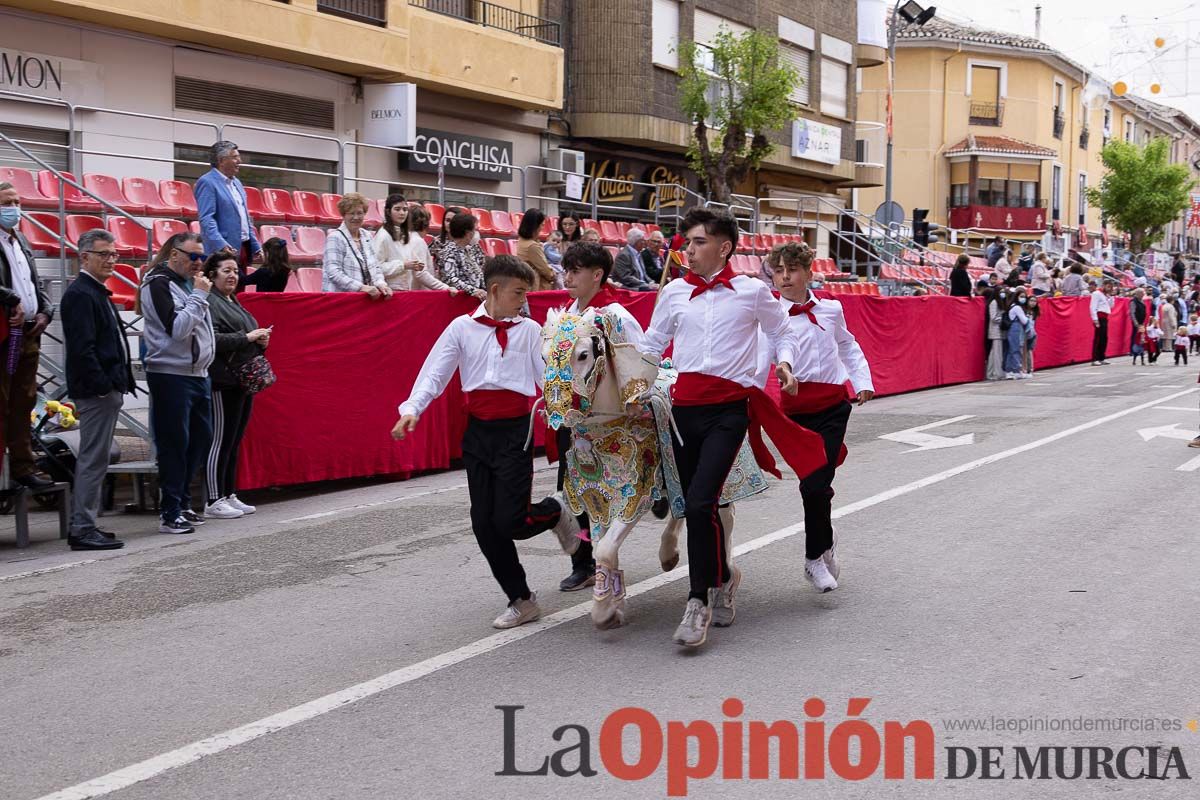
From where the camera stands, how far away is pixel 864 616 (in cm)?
668

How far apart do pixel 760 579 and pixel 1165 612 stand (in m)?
2.12

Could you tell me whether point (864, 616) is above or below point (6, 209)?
below

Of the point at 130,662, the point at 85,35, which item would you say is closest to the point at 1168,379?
the point at 85,35

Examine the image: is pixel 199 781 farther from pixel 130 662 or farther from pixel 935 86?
pixel 935 86

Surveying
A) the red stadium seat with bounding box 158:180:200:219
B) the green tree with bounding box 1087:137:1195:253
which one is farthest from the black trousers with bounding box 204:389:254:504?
the green tree with bounding box 1087:137:1195:253

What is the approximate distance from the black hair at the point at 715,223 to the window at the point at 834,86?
31.9 metres

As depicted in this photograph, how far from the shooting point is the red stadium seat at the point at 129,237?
560 inches

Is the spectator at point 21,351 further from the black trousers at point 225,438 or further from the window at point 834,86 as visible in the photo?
the window at point 834,86

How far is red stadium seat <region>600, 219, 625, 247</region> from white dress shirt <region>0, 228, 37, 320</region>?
48.0ft

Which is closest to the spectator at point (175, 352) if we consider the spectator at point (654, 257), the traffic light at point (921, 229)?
the spectator at point (654, 257)

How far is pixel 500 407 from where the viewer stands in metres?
6.44

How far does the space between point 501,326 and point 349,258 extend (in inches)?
225

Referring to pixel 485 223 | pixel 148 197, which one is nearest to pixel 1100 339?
pixel 485 223

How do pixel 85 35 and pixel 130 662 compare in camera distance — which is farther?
pixel 85 35
